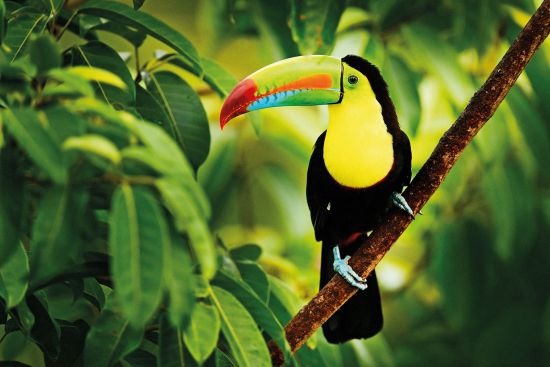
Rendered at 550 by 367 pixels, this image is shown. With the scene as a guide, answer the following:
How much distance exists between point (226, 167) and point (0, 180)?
108 inches

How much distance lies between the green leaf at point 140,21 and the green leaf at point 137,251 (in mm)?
905

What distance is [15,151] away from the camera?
5.04 feet

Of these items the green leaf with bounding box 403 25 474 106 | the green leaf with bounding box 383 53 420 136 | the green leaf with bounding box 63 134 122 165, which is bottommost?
the green leaf with bounding box 63 134 122 165

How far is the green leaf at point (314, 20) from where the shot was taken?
2803 millimetres

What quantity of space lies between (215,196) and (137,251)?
9.79 feet

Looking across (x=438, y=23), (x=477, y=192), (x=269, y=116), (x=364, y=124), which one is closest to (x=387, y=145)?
(x=364, y=124)

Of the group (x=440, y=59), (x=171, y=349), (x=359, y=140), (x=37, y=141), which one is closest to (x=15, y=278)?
(x=171, y=349)

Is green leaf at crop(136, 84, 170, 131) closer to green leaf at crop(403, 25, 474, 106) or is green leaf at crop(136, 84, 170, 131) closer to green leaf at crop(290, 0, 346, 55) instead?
green leaf at crop(290, 0, 346, 55)

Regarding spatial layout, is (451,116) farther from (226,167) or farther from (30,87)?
(30,87)

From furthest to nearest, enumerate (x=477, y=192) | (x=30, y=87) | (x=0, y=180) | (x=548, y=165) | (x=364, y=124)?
(x=477, y=192)
(x=548, y=165)
(x=364, y=124)
(x=30, y=87)
(x=0, y=180)

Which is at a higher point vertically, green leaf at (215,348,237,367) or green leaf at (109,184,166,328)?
green leaf at (109,184,166,328)

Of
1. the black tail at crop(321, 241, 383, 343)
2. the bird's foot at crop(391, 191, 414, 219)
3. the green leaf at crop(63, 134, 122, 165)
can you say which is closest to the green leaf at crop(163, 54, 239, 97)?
the bird's foot at crop(391, 191, 414, 219)

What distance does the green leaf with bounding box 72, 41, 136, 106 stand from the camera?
2189mm

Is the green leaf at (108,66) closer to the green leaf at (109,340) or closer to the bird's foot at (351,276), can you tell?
the green leaf at (109,340)
